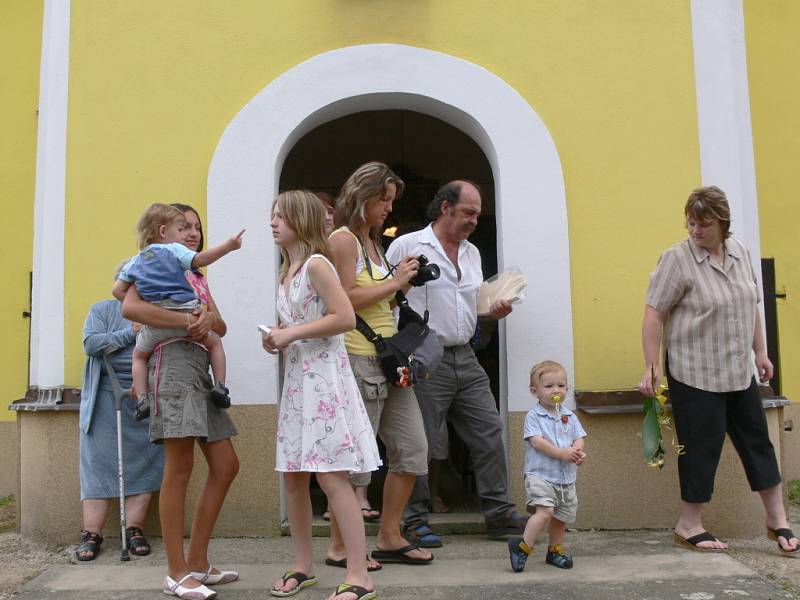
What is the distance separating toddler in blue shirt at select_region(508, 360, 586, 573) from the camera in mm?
4105

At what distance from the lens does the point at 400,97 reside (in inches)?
206

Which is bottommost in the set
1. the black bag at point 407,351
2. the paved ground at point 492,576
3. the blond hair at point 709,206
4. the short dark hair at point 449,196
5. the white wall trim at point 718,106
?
the paved ground at point 492,576

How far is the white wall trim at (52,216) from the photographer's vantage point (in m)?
5.05

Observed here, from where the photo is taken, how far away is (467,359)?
15.9 ft

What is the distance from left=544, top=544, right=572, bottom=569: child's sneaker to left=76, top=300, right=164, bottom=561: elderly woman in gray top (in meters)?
2.13

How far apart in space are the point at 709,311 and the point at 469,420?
1.37 meters

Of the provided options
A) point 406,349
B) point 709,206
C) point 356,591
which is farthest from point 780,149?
point 356,591

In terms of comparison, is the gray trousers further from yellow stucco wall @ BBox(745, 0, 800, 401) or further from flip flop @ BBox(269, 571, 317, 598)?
yellow stucco wall @ BBox(745, 0, 800, 401)

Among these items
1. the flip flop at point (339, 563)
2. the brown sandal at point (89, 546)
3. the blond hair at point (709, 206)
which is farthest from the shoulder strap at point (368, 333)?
the brown sandal at point (89, 546)

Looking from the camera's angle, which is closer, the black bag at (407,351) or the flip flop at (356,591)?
the flip flop at (356,591)

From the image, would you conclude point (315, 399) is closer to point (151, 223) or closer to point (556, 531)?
point (151, 223)

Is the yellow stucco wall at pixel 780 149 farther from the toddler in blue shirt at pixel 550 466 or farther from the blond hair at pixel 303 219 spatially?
the blond hair at pixel 303 219

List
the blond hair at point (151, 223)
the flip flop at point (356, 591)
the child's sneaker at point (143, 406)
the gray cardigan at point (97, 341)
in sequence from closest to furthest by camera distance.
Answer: the flip flop at point (356, 591) → the child's sneaker at point (143, 406) → the blond hair at point (151, 223) → the gray cardigan at point (97, 341)

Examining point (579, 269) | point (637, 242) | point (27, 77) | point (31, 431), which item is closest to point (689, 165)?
point (637, 242)
